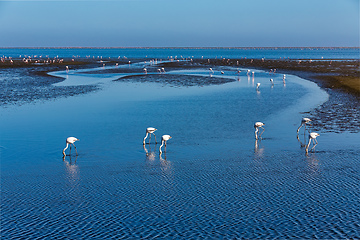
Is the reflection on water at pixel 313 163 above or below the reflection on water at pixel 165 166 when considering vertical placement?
below

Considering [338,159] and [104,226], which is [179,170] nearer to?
[104,226]

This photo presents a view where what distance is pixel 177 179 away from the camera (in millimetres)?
13953

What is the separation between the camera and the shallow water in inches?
409

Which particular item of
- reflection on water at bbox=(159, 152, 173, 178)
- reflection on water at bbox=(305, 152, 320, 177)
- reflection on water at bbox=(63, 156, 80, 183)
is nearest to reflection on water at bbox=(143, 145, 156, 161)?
reflection on water at bbox=(159, 152, 173, 178)

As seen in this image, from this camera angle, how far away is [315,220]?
10.6 metres

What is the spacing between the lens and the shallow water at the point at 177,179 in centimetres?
1039

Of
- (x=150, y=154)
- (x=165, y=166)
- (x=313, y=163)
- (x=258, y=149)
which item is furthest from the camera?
(x=258, y=149)

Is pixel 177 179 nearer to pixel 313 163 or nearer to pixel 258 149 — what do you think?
pixel 258 149

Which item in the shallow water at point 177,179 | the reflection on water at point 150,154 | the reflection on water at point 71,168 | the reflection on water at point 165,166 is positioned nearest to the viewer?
the shallow water at point 177,179

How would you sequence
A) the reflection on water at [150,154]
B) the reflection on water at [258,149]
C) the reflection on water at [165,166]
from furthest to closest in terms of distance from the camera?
the reflection on water at [258,149]
the reflection on water at [150,154]
the reflection on water at [165,166]

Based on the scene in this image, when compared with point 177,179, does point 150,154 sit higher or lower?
higher

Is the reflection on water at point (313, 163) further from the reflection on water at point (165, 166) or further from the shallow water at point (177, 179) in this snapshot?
the reflection on water at point (165, 166)

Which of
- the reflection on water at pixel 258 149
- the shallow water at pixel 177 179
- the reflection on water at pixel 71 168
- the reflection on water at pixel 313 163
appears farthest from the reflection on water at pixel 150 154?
the reflection on water at pixel 313 163

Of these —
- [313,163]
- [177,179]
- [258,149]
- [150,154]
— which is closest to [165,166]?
[177,179]
